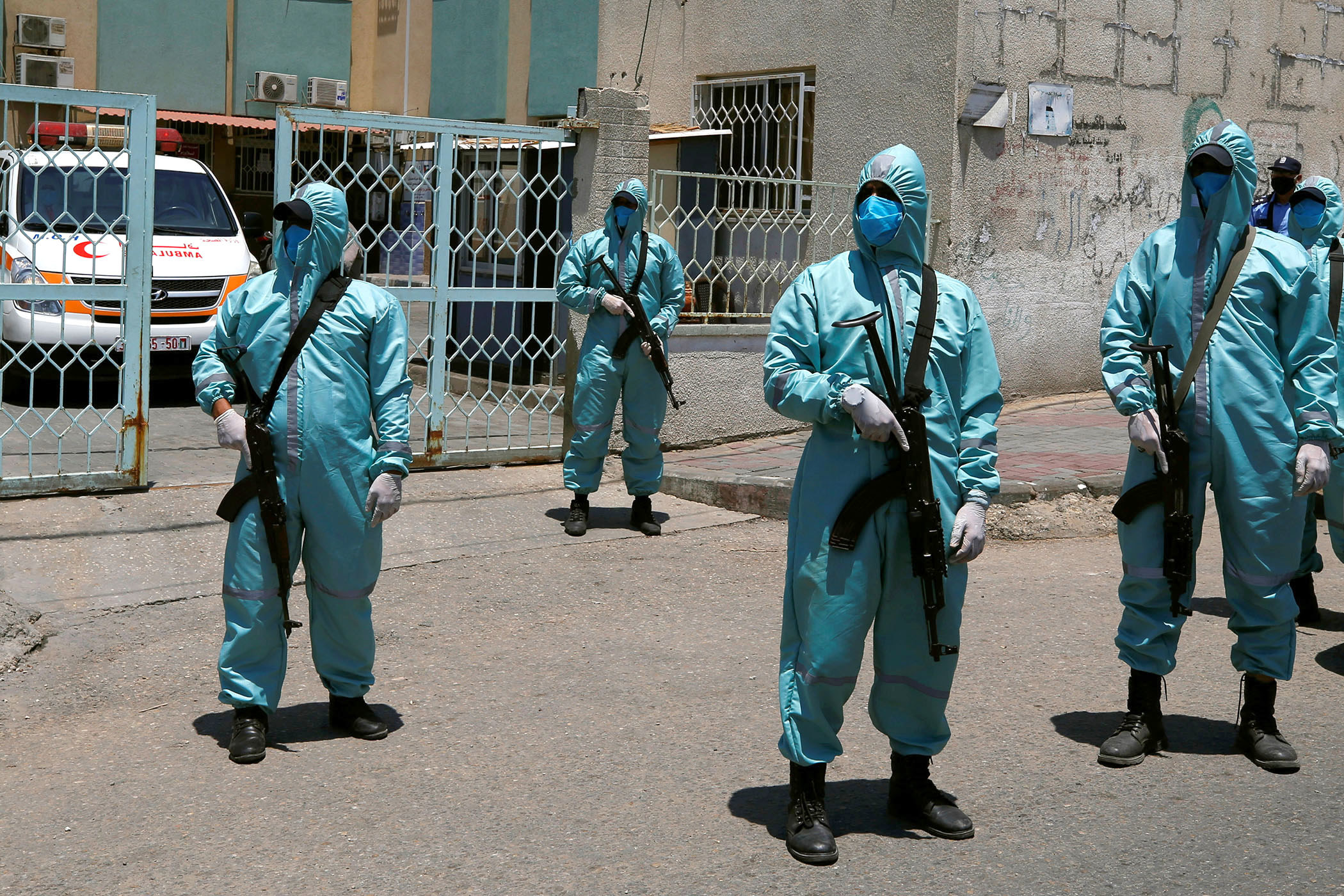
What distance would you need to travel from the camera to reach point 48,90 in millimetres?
6871

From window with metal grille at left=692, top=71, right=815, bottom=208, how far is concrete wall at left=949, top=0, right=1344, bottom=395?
1.58 m

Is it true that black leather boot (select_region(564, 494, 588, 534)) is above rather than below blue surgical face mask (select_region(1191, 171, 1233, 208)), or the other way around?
below

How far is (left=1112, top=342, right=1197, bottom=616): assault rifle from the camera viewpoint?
4289mm

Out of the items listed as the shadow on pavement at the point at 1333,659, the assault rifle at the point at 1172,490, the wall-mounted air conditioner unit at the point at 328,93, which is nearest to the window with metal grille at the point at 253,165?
the wall-mounted air conditioner unit at the point at 328,93

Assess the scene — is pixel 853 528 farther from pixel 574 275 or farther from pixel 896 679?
pixel 574 275

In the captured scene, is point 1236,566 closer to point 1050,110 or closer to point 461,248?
point 461,248

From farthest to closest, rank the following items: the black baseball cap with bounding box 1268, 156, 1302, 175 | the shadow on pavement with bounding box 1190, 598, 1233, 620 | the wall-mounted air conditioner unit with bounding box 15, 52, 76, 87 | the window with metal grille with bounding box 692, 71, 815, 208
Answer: the wall-mounted air conditioner unit with bounding box 15, 52, 76, 87, the window with metal grille with bounding box 692, 71, 815, 208, the black baseball cap with bounding box 1268, 156, 1302, 175, the shadow on pavement with bounding box 1190, 598, 1233, 620

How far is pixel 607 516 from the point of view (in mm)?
7957

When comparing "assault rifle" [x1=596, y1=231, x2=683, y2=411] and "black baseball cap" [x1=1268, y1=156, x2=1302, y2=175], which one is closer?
"black baseball cap" [x1=1268, y1=156, x2=1302, y2=175]

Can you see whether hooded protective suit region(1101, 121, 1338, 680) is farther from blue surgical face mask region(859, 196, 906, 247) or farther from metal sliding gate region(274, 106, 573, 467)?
metal sliding gate region(274, 106, 573, 467)

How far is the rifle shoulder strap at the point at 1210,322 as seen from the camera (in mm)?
4273

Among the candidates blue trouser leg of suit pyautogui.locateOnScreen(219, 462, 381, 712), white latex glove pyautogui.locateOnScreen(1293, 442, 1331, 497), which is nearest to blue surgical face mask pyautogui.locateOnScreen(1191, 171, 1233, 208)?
white latex glove pyautogui.locateOnScreen(1293, 442, 1331, 497)

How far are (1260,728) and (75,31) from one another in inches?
778

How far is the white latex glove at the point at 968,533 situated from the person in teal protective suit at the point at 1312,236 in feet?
9.77
